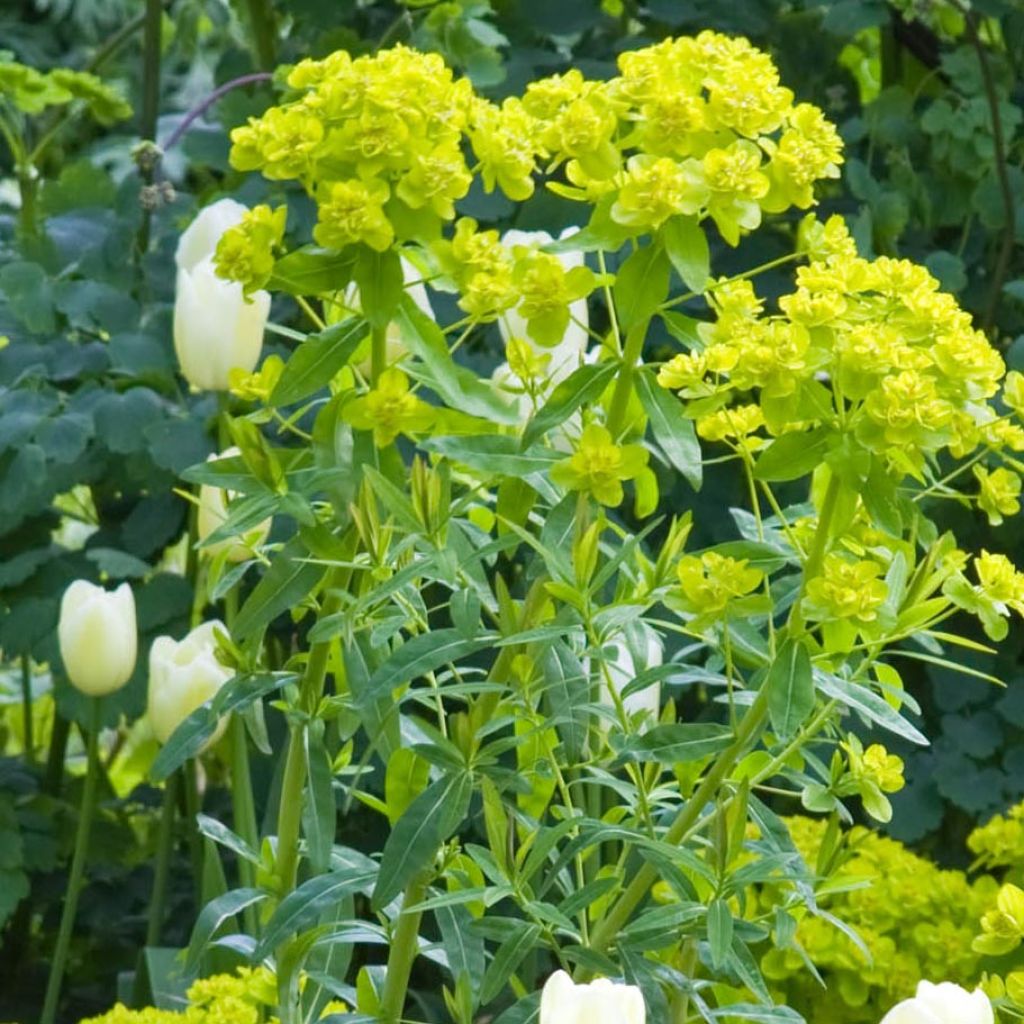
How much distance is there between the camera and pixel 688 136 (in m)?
0.78

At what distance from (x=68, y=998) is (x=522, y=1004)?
99 centimetres

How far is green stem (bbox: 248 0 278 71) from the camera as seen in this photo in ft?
6.18

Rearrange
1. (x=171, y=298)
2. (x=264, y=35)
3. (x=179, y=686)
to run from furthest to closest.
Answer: (x=264, y=35), (x=171, y=298), (x=179, y=686)

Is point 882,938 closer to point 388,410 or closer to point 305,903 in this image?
point 305,903

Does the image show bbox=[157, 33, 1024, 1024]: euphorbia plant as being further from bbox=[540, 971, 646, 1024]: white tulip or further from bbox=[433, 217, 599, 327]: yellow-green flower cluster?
bbox=[540, 971, 646, 1024]: white tulip

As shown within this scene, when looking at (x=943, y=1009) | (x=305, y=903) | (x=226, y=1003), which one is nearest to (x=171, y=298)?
(x=226, y=1003)

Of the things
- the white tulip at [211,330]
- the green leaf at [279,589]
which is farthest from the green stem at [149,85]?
the green leaf at [279,589]

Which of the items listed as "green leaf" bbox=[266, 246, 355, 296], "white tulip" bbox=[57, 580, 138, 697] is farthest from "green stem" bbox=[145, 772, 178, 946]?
"green leaf" bbox=[266, 246, 355, 296]

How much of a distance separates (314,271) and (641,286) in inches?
5.7

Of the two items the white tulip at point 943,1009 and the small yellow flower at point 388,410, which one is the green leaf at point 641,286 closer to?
the small yellow flower at point 388,410

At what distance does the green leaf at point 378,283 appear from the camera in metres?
0.80

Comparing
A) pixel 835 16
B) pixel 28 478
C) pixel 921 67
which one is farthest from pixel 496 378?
pixel 921 67

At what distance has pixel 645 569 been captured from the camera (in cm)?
87

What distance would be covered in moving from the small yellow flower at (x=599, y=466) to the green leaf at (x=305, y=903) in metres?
0.24
